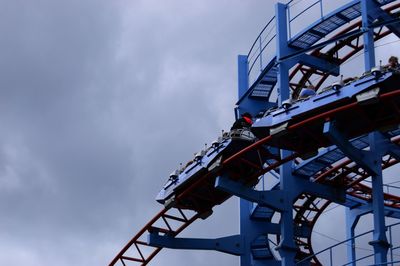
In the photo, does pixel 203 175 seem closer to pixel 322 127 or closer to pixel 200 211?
pixel 200 211

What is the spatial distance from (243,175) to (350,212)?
641 centimetres

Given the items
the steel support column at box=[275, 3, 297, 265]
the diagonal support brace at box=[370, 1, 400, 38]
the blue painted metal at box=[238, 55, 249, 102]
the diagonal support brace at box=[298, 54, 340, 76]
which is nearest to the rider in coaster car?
the steel support column at box=[275, 3, 297, 265]

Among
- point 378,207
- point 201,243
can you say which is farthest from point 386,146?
point 201,243

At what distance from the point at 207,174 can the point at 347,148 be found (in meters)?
4.61

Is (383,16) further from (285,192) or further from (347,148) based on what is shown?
(285,192)

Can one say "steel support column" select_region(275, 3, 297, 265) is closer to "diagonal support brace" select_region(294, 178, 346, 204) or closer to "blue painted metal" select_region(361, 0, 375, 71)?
"diagonal support brace" select_region(294, 178, 346, 204)

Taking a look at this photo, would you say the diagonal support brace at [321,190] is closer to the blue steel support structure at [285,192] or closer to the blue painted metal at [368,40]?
the blue steel support structure at [285,192]

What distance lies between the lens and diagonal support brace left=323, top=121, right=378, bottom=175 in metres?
26.5

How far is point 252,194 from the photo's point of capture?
100ft

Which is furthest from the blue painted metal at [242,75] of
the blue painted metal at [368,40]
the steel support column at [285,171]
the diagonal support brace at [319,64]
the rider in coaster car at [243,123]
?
the blue painted metal at [368,40]

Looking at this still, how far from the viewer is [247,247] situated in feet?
111

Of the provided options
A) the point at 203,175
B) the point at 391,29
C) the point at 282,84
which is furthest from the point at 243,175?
the point at 391,29

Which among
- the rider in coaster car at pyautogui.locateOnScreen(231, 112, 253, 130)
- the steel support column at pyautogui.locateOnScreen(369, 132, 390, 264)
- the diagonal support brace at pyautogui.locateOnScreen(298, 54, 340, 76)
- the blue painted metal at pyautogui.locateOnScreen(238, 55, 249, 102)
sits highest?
the blue painted metal at pyautogui.locateOnScreen(238, 55, 249, 102)

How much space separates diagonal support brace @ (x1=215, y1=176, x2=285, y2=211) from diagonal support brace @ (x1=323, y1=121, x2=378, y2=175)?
11.0 ft
